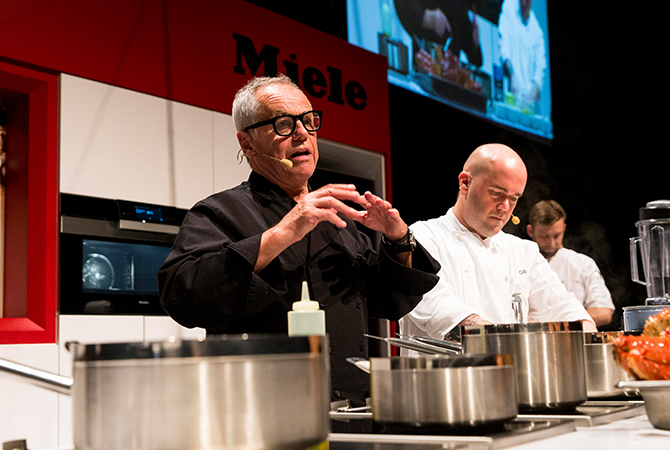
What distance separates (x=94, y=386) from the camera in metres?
0.61

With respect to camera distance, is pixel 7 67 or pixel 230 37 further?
pixel 230 37

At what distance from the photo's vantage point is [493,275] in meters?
2.38

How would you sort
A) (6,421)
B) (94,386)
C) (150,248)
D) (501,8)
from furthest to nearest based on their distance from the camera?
(501,8), (150,248), (6,421), (94,386)

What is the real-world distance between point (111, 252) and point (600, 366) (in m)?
1.84

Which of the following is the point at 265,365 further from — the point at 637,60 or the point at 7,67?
the point at 637,60

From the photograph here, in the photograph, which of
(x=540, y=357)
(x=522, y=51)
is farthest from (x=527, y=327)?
(x=522, y=51)

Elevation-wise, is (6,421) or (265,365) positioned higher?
(265,365)

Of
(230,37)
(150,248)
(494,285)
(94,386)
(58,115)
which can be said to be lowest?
(94,386)

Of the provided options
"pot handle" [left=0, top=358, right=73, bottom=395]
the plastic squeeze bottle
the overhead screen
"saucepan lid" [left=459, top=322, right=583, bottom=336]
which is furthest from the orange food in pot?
the overhead screen

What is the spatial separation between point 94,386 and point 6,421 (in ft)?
5.90

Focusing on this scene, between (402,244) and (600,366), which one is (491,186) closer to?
(402,244)

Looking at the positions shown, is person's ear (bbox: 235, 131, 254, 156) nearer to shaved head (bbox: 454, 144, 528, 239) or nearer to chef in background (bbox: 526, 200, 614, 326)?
shaved head (bbox: 454, 144, 528, 239)

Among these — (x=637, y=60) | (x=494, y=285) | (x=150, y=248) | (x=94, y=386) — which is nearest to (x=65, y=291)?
(x=150, y=248)

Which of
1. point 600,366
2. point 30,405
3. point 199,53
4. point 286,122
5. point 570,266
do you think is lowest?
point 30,405
